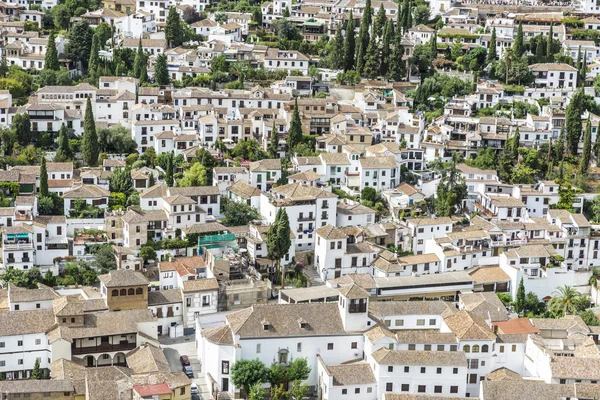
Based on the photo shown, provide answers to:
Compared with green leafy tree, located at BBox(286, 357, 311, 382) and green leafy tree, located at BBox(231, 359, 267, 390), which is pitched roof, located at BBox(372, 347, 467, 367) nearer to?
green leafy tree, located at BBox(286, 357, 311, 382)

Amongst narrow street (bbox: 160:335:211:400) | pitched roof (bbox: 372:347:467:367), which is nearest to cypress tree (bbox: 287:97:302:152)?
narrow street (bbox: 160:335:211:400)

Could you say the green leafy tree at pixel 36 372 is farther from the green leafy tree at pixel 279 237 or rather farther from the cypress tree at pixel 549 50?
the cypress tree at pixel 549 50

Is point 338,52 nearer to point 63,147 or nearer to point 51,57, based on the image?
point 51,57

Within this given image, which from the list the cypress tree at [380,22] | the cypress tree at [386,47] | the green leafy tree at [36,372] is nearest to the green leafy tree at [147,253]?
the green leafy tree at [36,372]

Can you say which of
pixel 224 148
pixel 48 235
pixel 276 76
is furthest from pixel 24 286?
pixel 276 76

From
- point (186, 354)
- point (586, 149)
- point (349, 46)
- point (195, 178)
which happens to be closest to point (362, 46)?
point (349, 46)

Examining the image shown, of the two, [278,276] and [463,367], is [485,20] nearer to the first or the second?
[278,276]
